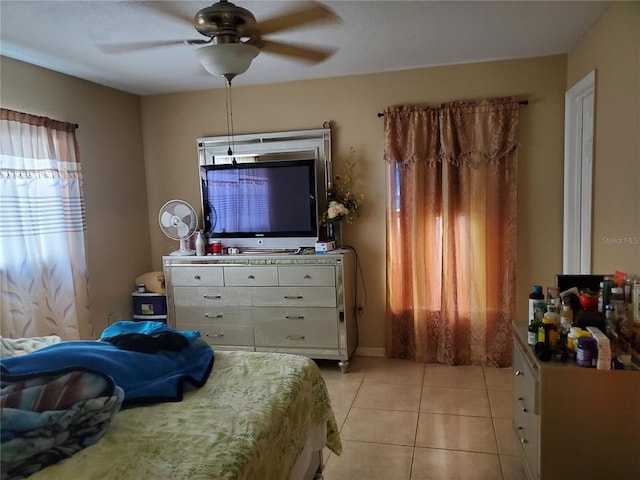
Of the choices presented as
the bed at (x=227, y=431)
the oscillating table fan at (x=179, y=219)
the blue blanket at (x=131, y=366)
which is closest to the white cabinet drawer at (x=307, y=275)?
the oscillating table fan at (x=179, y=219)

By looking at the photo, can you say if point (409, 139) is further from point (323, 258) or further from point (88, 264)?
point (88, 264)

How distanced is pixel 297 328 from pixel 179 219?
136 centimetres

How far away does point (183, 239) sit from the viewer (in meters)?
3.84

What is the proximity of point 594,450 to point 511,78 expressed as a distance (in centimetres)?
266

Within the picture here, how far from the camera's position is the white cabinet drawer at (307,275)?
3.43 meters

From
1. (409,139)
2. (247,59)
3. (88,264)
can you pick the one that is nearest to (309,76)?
(409,139)

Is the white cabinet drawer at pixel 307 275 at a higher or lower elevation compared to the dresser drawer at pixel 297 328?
higher

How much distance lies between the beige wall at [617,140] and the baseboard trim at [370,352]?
1.80 m

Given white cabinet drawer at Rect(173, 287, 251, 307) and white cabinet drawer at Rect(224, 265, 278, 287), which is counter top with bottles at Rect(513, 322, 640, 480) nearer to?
white cabinet drawer at Rect(224, 265, 278, 287)

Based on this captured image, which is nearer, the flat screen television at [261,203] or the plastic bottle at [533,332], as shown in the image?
the plastic bottle at [533,332]

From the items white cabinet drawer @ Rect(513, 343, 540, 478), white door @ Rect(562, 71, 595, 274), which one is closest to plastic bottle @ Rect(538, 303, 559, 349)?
white cabinet drawer @ Rect(513, 343, 540, 478)

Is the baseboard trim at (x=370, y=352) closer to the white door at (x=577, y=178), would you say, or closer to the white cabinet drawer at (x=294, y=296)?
the white cabinet drawer at (x=294, y=296)

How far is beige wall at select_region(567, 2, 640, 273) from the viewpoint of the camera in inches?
83.0

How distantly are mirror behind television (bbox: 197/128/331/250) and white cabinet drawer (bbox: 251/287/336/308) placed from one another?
0.45m
